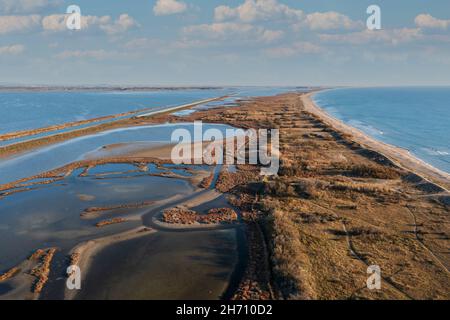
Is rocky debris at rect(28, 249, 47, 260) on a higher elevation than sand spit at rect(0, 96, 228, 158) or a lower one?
lower

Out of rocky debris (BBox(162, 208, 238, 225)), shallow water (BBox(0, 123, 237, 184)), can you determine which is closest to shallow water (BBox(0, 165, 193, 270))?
rocky debris (BBox(162, 208, 238, 225))

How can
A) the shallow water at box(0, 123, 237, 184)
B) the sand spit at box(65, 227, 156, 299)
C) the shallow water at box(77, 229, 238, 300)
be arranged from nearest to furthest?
the shallow water at box(77, 229, 238, 300)
the sand spit at box(65, 227, 156, 299)
the shallow water at box(0, 123, 237, 184)

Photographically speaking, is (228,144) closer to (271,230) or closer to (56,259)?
(271,230)

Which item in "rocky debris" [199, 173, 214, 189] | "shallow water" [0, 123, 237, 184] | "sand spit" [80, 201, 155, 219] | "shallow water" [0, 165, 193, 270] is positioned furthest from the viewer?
"shallow water" [0, 123, 237, 184]

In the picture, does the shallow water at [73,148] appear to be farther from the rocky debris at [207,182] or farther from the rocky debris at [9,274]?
the rocky debris at [9,274]

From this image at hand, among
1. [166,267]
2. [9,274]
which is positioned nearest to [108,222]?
[9,274]

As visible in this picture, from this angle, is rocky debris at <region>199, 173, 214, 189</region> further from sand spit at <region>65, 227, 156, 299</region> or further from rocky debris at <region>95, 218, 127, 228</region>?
sand spit at <region>65, 227, 156, 299</region>
